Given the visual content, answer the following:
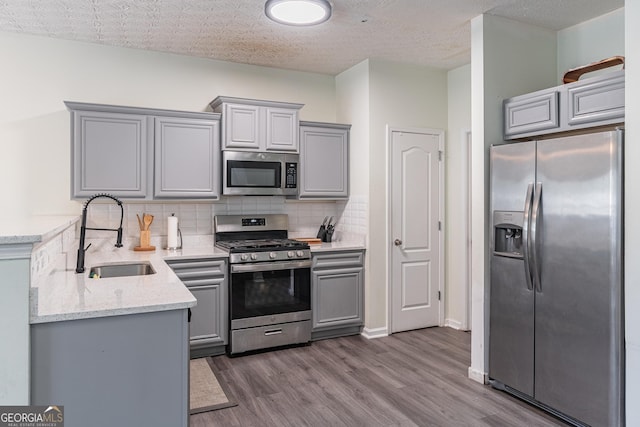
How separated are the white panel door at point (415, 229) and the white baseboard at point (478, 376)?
118 centimetres

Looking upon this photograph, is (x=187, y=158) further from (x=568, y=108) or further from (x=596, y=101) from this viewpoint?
(x=596, y=101)

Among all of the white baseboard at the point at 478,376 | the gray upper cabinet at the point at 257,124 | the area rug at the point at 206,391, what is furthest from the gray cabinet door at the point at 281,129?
the white baseboard at the point at 478,376

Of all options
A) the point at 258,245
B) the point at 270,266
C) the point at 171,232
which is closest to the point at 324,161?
the point at 258,245

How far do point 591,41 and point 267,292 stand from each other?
3.22 metres

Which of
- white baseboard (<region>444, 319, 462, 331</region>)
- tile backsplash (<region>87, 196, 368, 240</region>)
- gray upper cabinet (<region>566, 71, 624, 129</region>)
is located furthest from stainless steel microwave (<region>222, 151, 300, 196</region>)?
gray upper cabinet (<region>566, 71, 624, 129</region>)

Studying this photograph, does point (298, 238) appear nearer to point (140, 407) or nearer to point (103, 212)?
point (103, 212)

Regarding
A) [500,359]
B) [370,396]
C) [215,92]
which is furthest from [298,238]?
[500,359]

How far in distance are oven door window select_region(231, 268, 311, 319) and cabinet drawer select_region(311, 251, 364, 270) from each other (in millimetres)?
137

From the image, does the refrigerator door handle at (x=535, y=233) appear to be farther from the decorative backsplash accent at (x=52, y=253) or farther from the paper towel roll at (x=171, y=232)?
the paper towel roll at (x=171, y=232)

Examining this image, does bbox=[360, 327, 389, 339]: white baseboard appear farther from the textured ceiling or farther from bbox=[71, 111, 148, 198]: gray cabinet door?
the textured ceiling

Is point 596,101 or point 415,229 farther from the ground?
point 596,101

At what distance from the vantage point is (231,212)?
4.40 metres

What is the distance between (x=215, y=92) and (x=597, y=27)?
10.6 ft

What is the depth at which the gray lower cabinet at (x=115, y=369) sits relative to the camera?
1.74 m
